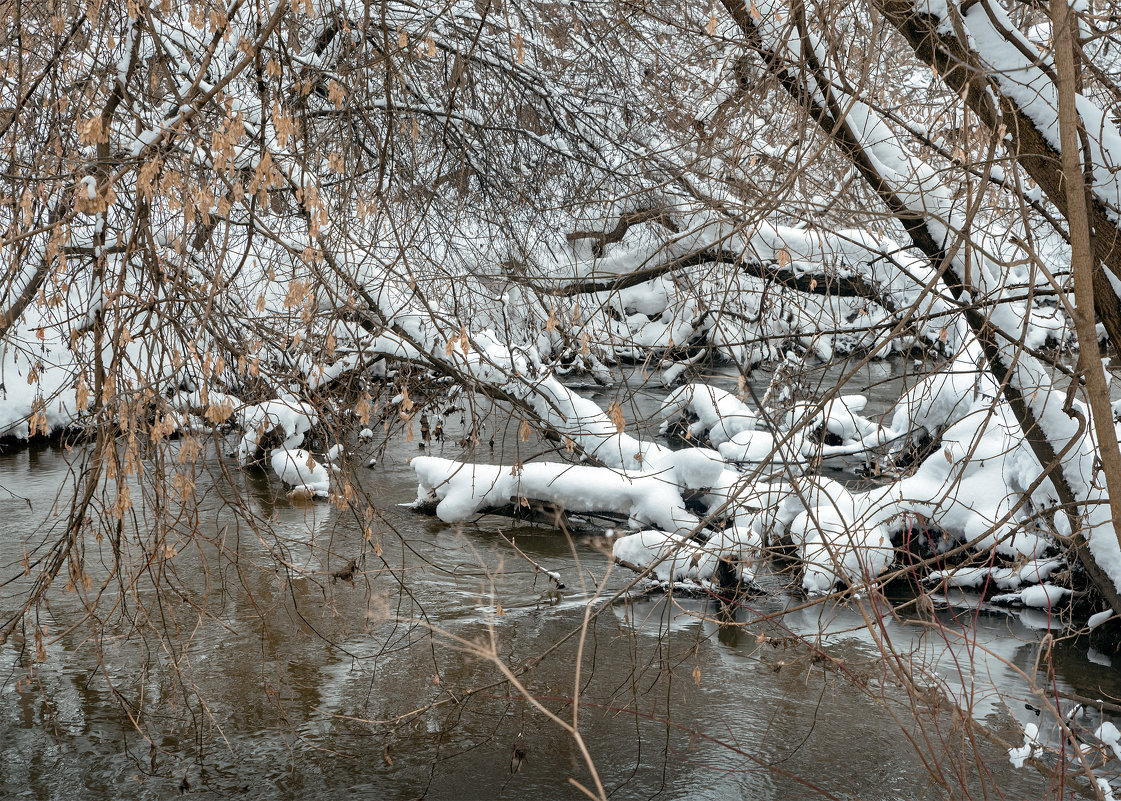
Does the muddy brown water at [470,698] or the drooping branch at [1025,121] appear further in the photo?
the muddy brown water at [470,698]

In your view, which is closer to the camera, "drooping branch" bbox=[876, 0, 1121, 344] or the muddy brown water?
"drooping branch" bbox=[876, 0, 1121, 344]

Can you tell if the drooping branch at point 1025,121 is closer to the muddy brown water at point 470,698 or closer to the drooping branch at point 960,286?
the drooping branch at point 960,286

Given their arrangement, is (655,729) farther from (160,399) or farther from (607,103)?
(607,103)

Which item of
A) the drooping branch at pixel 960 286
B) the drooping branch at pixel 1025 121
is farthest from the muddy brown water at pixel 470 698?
the drooping branch at pixel 1025 121

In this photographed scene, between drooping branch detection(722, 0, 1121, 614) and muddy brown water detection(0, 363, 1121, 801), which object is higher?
drooping branch detection(722, 0, 1121, 614)

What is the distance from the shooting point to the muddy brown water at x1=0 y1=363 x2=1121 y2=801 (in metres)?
4.60

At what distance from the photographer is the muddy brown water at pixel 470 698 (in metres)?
4.60

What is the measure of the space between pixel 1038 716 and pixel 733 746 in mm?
1648

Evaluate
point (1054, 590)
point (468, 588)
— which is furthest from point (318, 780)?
point (1054, 590)

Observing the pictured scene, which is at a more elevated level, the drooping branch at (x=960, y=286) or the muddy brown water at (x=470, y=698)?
the drooping branch at (x=960, y=286)

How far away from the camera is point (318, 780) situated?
15.4 feet

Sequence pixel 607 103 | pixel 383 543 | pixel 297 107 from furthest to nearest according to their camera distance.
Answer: pixel 383 543, pixel 607 103, pixel 297 107

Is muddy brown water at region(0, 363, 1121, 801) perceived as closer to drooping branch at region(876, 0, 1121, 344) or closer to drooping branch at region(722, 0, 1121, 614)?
drooping branch at region(722, 0, 1121, 614)

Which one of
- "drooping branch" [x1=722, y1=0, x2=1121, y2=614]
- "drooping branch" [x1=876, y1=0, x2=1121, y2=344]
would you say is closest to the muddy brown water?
"drooping branch" [x1=722, y1=0, x2=1121, y2=614]
